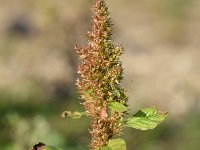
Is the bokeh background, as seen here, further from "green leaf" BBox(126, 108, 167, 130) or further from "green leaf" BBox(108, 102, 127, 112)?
"green leaf" BBox(108, 102, 127, 112)

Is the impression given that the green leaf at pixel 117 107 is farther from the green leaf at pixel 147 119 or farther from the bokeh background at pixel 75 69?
the bokeh background at pixel 75 69

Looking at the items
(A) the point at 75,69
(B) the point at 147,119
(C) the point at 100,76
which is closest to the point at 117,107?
(C) the point at 100,76

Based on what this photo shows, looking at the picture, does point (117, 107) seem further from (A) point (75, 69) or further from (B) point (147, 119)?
(A) point (75, 69)

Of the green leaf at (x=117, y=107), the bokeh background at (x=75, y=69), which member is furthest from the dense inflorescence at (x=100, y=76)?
the bokeh background at (x=75, y=69)

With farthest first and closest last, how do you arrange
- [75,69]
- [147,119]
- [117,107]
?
1. [75,69]
2. [147,119]
3. [117,107]

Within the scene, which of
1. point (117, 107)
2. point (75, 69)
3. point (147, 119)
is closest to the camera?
point (117, 107)

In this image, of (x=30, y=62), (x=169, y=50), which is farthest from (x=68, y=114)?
(x=169, y=50)

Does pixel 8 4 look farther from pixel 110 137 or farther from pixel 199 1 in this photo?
pixel 110 137
